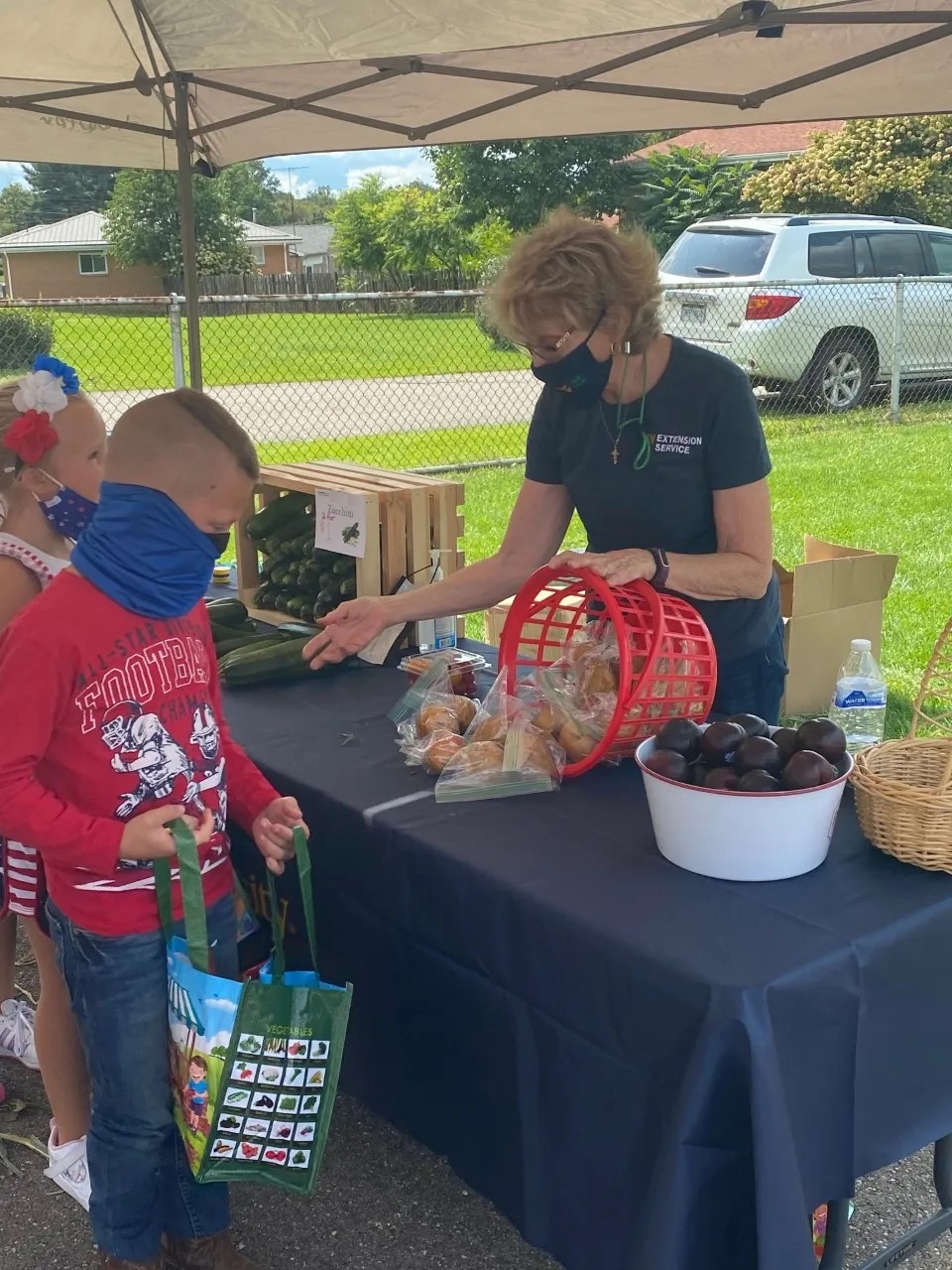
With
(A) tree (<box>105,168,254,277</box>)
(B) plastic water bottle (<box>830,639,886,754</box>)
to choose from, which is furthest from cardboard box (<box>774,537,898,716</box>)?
(A) tree (<box>105,168,254,277</box>)

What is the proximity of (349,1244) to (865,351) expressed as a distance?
1124cm

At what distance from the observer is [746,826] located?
1.68 meters

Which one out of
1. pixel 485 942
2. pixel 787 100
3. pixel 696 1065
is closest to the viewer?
pixel 696 1065

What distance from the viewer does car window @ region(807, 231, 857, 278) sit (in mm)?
11930

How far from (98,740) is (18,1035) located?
4.96ft

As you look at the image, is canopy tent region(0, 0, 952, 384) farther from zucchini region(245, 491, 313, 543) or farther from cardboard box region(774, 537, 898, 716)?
cardboard box region(774, 537, 898, 716)

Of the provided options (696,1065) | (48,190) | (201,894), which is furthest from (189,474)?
(48,190)

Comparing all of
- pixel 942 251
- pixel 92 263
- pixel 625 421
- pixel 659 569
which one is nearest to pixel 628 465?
pixel 625 421

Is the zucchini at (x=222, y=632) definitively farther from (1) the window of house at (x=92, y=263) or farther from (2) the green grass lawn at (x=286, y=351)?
(1) the window of house at (x=92, y=263)

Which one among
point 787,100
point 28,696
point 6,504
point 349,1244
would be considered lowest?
point 349,1244

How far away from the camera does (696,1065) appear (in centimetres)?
152

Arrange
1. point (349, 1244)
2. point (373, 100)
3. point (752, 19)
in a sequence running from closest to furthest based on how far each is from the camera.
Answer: point (349, 1244)
point (752, 19)
point (373, 100)

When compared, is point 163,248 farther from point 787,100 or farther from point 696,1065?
point 696,1065

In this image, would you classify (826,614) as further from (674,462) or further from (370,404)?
(370,404)
